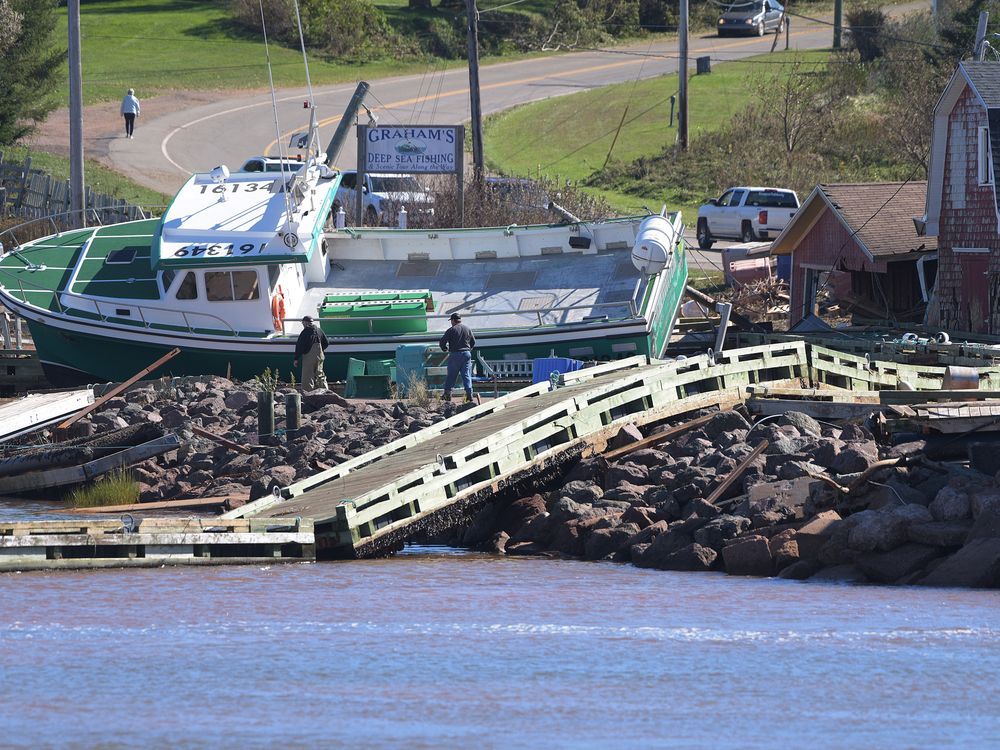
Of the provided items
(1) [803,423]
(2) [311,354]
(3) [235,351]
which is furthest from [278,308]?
(1) [803,423]

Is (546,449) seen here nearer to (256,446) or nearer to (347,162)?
(256,446)

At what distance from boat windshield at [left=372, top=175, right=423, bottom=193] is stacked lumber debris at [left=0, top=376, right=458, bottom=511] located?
14629 mm

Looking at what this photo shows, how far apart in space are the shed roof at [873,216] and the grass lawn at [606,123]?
15.0 m

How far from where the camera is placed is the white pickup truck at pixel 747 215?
140 ft

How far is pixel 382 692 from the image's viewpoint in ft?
38.4

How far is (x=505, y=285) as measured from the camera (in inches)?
1200

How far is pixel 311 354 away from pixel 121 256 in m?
5.51

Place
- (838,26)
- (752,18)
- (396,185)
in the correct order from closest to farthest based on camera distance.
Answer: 1. (396,185)
2. (838,26)
3. (752,18)

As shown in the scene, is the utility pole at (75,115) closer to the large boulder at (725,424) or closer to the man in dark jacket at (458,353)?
the man in dark jacket at (458,353)

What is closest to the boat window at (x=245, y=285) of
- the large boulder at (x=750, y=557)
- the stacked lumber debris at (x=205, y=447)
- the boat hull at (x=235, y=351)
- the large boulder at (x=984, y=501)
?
the boat hull at (x=235, y=351)

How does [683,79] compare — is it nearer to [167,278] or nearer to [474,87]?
[474,87]

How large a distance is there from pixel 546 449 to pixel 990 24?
3588 cm

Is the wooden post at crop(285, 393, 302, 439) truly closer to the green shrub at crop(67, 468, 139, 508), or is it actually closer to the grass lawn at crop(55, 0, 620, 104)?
the green shrub at crop(67, 468, 139, 508)

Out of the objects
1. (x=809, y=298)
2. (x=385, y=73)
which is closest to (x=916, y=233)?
(x=809, y=298)
